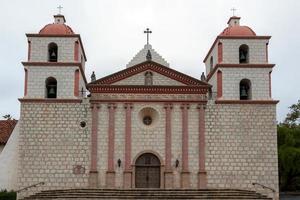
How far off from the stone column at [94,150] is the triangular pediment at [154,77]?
174cm

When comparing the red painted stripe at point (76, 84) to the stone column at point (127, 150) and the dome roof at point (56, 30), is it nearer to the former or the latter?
the dome roof at point (56, 30)

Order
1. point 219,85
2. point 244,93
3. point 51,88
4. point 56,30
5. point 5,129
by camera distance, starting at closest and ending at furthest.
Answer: point 219,85 < point 51,88 < point 244,93 < point 56,30 < point 5,129

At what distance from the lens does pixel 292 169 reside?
42.3 metres

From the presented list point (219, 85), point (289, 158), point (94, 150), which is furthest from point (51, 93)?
point (289, 158)

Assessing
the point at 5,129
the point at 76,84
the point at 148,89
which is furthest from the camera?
the point at 5,129

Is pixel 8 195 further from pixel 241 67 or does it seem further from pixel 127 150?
pixel 241 67

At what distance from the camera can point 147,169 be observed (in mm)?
31766

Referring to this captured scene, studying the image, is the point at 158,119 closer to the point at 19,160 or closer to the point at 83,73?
Result: the point at 83,73

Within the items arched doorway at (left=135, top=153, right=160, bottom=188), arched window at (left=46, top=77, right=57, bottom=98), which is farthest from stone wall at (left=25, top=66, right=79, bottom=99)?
arched doorway at (left=135, top=153, right=160, bottom=188)

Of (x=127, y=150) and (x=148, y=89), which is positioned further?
(x=148, y=89)

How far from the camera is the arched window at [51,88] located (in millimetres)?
32781

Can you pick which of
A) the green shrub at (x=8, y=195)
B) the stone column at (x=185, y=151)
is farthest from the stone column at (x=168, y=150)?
the green shrub at (x=8, y=195)

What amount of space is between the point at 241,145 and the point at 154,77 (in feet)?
21.6

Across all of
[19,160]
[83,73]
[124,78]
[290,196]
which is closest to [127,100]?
[124,78]
